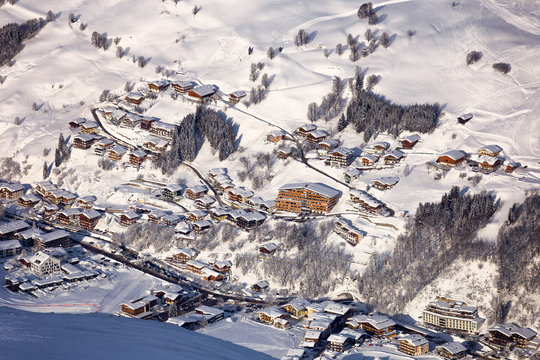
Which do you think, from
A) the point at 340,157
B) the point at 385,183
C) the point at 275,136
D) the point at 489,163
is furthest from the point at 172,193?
the point at 489,163

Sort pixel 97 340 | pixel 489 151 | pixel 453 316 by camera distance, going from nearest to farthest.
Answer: pixel 97 340 < pixel 453 316 < pixel 489 151

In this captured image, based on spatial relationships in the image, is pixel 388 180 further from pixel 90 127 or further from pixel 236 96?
pixel 90 127

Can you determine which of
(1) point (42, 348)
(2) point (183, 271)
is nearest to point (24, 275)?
(2) point (183, 271)

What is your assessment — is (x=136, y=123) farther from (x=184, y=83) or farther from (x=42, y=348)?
(x=42, y=348)

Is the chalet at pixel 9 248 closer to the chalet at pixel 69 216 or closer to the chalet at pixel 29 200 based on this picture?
the chalet at pixel 69 216

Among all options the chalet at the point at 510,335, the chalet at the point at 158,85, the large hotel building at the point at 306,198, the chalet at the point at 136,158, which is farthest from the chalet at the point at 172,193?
the chalet at the point at 510,335
